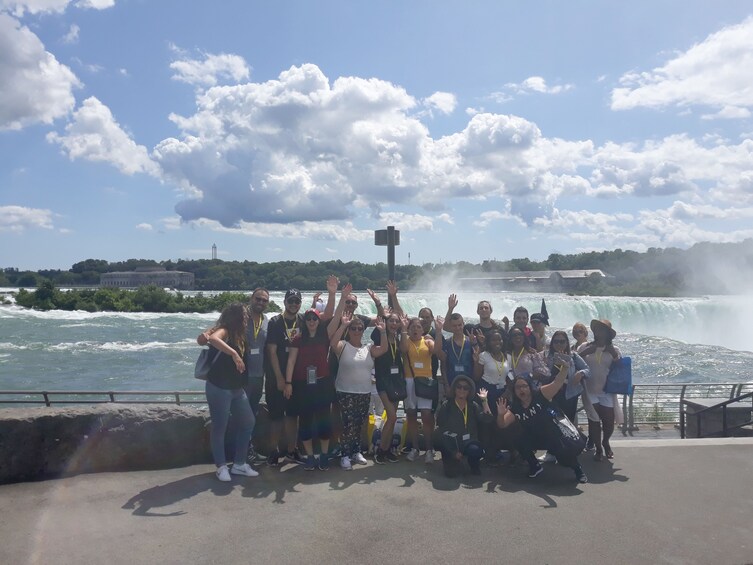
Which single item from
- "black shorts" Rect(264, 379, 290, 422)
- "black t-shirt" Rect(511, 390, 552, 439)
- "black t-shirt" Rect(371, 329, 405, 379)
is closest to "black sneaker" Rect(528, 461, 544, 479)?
"black t-shirt" Rect(511, 390, 552, 439)

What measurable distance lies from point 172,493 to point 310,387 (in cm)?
159

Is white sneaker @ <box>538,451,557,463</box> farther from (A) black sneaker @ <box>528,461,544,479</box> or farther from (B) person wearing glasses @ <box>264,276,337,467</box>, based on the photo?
(B) person wearing glasses @ <box>264,276,337,467</box>

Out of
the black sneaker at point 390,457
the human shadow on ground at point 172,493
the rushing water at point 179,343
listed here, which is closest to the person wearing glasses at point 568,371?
the black sneaker at point 390,457

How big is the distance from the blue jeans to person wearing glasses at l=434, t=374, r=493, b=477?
1.94 m

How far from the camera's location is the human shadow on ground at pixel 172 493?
187 inches

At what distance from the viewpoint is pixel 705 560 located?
4117mm

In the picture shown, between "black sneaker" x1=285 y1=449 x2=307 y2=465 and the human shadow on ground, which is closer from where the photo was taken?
the human shadow on ground

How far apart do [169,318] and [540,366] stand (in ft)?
187

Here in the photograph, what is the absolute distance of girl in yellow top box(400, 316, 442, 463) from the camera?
6.27 m

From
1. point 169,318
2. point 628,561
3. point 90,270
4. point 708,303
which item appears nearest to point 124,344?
point 169,318

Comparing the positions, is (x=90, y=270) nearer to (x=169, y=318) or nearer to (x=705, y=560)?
(x=169, y=318)

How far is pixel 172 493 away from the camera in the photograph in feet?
16.8

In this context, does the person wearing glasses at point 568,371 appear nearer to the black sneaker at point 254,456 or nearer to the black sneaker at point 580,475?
the black sneaker at point 580,475

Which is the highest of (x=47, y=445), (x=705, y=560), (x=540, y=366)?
(x=540, y=366)
